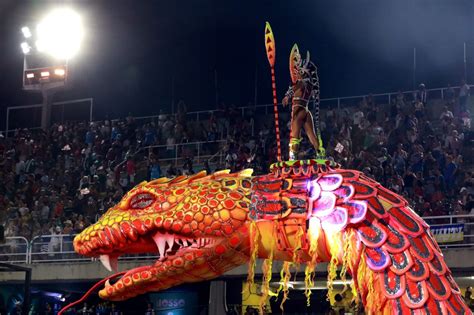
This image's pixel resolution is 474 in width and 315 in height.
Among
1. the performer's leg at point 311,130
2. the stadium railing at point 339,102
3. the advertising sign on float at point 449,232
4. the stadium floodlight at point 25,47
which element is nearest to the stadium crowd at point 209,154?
the stadium railing at point 339,102

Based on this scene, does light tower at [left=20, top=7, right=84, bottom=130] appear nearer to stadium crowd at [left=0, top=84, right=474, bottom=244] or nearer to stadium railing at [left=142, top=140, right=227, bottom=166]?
stadium crowd at [left=0, top=84, right=474, bottom=244]

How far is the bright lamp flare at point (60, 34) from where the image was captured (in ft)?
73.4

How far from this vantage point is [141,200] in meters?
5.95

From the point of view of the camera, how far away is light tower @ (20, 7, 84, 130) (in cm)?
2217

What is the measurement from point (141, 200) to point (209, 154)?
Result: 39.0 feet

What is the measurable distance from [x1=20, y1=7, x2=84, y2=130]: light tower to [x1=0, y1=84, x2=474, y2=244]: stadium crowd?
1.51m

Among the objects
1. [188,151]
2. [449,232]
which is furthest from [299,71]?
[188,151]

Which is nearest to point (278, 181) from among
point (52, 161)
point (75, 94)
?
point (52, 161)

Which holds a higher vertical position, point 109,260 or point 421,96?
point 421,96

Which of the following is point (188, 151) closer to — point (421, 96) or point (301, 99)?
point (421, 96)

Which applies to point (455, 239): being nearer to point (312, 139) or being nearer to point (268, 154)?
point (268, 154)

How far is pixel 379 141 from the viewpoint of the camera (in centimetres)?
1530

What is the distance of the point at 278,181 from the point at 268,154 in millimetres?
10349

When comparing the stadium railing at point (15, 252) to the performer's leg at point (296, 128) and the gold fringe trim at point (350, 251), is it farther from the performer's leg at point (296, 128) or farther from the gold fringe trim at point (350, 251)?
the gold fringe trim at point (350, 251)
